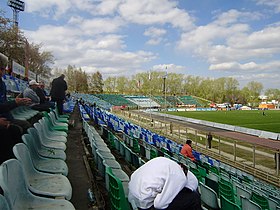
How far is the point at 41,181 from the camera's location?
2.42 metres

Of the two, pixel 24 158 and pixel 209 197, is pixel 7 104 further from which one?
pixel 209 197

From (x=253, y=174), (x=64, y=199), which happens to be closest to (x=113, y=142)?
(x=64, y=199)

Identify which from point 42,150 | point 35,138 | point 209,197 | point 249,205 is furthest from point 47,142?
point 249,205

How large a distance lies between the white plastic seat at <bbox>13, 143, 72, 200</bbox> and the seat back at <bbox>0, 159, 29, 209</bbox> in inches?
3.8

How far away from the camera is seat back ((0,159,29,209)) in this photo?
1.53 metres

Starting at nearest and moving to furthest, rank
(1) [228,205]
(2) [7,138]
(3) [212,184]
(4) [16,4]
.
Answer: (2) [7,138] < (1) [228,205] < (3) [212,184] < (4) [16,4]

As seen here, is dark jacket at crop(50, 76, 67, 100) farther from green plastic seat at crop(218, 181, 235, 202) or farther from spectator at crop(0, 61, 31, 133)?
green plastic seat at crop(218, 181, 235, 202)

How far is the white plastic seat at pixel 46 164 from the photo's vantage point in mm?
2718

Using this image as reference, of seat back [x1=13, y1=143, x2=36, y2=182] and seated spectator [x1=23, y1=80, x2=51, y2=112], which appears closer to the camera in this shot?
seat back [x1=13, y1=143, x2=36, y2=182]

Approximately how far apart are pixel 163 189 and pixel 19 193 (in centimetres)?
102

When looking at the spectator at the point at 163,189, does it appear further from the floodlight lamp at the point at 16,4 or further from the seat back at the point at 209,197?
the floodlight lamp at the point at 16,4

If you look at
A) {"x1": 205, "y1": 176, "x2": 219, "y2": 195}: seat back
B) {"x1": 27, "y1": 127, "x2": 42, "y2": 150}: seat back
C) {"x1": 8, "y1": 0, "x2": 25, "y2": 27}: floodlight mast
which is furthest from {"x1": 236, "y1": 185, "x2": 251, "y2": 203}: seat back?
{"x1": 8, "y1": 0, "x2": 25, "y2": 27}: floodlight mast

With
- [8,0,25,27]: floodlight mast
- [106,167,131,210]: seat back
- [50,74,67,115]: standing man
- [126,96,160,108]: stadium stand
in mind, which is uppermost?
[8,0,25,27]: floodlight mast

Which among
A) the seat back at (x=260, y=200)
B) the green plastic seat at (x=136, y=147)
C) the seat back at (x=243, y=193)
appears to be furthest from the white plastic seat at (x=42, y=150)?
the green plastic seat at (x=136, y=147)
